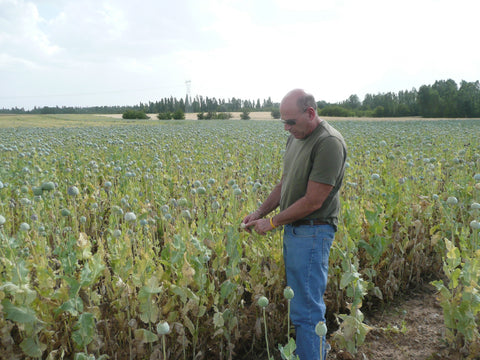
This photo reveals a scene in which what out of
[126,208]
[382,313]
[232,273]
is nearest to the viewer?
[232,273]

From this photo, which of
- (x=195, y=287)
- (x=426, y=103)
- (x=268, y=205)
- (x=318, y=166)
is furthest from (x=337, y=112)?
(x=318, y=166)

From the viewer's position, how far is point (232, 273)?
2.96 m

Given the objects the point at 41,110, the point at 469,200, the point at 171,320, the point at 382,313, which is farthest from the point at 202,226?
the point at 41,110

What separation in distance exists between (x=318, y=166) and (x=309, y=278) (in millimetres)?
843

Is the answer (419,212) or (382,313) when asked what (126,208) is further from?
(419,212)

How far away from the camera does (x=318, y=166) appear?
2.67m

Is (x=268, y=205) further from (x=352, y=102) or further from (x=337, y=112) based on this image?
(x=352, y=102)

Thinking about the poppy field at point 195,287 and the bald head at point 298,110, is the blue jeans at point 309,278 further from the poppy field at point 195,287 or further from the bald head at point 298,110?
the bald head at point 298,110

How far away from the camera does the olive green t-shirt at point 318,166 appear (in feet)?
8.70

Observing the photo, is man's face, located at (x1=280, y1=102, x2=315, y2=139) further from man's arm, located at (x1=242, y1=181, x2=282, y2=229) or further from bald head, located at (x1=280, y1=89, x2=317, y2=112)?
man's arm, located at (x1=242, y1=181, x2=282, y2=229)

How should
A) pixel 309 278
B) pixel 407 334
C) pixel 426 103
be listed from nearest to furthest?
pixel 309 278
pixel 407 334
pixel 426 103

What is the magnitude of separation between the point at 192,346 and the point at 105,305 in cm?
80

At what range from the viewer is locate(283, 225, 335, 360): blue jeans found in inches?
111

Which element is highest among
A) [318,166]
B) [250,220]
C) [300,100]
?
[300,100]
